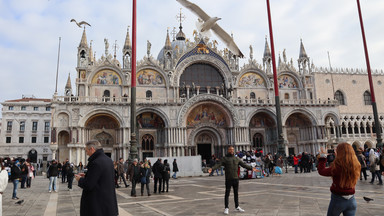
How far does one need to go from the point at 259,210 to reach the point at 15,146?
55.3 metres

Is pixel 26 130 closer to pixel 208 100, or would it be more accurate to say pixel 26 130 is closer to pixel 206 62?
pixel 206 62

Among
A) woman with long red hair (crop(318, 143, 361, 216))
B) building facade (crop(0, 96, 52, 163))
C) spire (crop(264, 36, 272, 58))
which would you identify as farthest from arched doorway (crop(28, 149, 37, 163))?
woman with long red hair (crop(318, 143, 361, 216))

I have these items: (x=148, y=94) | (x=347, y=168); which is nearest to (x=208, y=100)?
(x=148, y=94)

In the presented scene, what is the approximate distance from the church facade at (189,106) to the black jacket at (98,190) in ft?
85.8

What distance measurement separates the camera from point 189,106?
31516 millimetres

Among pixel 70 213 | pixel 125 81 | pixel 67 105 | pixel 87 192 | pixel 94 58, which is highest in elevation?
pixel 94 58

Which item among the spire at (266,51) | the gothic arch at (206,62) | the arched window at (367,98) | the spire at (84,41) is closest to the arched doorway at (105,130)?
the spire at (84,41)

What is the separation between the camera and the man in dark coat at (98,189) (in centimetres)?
388

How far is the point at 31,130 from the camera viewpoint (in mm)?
53469

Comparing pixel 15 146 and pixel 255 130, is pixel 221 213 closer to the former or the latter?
pixel 255 130

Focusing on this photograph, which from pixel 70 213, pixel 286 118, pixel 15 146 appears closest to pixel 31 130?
pixel 15 146

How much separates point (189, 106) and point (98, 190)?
2762 cm

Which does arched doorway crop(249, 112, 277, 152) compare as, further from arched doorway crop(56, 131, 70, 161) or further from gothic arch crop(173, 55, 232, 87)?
arched doorway crop(56, 131, 70, 161)

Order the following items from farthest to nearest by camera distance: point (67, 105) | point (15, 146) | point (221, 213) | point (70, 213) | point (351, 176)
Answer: point (15, 146) → point (67, 105) → point (70, 213) → point (221, 213) → point (351, 176)
